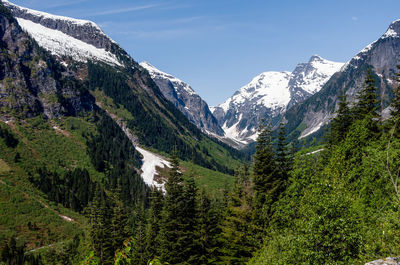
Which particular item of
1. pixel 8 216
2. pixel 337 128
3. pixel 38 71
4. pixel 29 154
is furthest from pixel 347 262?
pixel 38 71

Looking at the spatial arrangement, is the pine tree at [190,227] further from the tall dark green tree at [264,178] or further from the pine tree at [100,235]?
the pine tree at [100,235]

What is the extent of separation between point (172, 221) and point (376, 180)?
28.6 metres

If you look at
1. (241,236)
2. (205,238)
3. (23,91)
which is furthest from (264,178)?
(23,91)

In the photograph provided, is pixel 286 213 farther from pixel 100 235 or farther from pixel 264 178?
pixel 100 235

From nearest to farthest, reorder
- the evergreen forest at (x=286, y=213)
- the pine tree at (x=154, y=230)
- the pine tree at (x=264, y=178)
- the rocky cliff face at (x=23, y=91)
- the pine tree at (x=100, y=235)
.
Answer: the evergreen forest at (x=286, y=213) → the pine tree at (x=264, y=178) → the pine tree at (x=154, y=230) → the pine tree at (x=100, y=235) → the rocky cliff face at (x=23, y=91)

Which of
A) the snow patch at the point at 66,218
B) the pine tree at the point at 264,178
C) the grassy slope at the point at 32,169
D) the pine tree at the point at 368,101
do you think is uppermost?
the pine tree at the point at 368,101

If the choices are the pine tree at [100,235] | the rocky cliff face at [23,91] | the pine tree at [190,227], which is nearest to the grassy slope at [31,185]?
the rocky cliff face at [23,91]

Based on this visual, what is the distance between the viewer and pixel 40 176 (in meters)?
119

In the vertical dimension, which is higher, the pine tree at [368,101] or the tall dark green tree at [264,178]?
the pine tree at [368,101]

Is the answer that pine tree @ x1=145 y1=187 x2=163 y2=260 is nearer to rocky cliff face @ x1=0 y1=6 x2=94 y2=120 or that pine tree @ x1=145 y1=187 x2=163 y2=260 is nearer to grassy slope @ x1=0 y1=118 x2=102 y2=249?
grassy slope @ x1=0 y1=118 x2=102 y2=249

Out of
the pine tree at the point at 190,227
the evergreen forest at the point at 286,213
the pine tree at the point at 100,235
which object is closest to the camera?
the evergreen forest at the point at 286,213

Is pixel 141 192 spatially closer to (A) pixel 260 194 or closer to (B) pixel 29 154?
(B) pixel 29 154

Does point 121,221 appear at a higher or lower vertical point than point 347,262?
lower

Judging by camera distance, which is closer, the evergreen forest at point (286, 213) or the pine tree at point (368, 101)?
the evergreen forest at point (286, 213)
